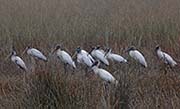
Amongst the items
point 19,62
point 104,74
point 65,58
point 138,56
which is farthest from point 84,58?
point 104,74

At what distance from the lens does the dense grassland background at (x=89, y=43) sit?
121 inches

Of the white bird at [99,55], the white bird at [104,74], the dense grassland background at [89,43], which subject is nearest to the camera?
the dense grassland background at [89,43]

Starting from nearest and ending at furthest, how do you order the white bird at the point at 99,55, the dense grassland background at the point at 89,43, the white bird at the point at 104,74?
the dense grassland background at the point at 89,43
the white bird at the point at 104,74
the white bird at the point at 99,55

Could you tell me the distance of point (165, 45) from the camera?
5688 millimetres

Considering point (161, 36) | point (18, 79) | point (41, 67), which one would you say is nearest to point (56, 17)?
point (161, 36)

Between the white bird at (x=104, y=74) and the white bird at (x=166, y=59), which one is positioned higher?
the white bird at (x=166, y=59)

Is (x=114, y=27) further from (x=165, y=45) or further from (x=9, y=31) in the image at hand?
(x=9, y=31)

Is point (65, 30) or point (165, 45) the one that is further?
point (65, 30)

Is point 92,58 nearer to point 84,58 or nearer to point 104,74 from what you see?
point 84,58

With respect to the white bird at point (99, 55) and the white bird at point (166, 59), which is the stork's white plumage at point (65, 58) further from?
the white bird at point (166, 59)

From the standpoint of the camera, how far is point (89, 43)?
604 cm

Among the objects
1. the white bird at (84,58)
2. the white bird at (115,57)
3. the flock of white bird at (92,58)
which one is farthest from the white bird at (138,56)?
the white bird at (84,58)

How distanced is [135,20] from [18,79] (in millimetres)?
2467

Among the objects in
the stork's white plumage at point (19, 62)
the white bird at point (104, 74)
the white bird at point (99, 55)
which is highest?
the white bird at point (99, 55)
